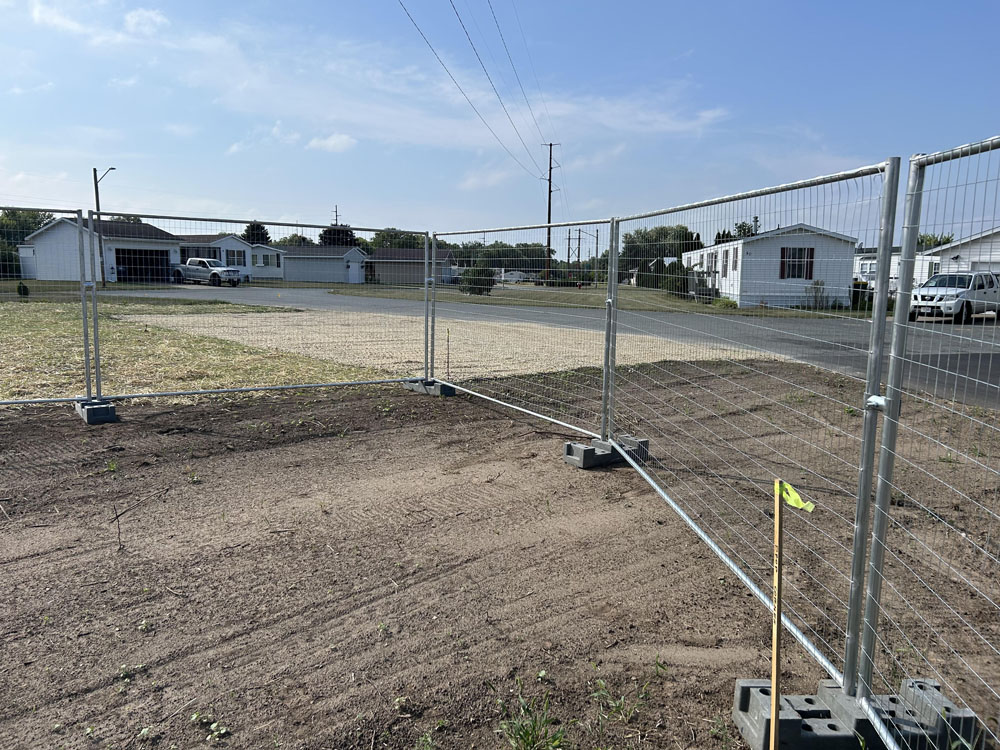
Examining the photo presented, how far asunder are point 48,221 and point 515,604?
298 inches

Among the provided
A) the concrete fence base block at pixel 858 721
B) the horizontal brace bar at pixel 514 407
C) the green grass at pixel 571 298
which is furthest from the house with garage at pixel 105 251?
the concrete fence base block at pixel 858 721

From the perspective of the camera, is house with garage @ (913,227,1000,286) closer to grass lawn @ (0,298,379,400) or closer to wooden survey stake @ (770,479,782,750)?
wooden survey stake @ (770,479,782,750)

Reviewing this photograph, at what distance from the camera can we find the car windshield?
2.44m

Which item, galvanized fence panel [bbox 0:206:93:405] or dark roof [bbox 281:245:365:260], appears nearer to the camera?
galvanized fence panel [bbox 0:206:93:405]

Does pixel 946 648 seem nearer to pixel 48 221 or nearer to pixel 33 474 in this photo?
pixel 33 474

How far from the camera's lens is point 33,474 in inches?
229

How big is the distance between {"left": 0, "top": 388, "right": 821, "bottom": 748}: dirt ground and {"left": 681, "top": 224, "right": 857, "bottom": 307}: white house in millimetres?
1670

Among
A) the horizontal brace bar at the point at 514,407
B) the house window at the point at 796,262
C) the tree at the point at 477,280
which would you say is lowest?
the horizontal brace bar at the point at 514,407

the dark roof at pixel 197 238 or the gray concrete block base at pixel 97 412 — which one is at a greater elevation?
the dark roof at pixel 197 238

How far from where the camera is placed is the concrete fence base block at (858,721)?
8.36 feet

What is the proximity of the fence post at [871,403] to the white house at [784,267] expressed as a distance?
1.26ft

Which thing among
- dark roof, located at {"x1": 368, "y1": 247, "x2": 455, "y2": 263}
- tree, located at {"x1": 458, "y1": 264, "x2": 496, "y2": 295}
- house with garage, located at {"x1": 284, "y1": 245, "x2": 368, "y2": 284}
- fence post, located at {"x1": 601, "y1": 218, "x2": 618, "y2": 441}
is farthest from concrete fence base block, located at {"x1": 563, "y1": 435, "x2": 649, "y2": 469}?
house with garage, located at {"x1": 284, "y1": 245, "x2": 368, "y2": 284}

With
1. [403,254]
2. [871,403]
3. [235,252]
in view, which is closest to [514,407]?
[403,254]

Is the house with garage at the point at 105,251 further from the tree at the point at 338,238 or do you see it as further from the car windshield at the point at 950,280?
the car windshield at the point at 950,280
